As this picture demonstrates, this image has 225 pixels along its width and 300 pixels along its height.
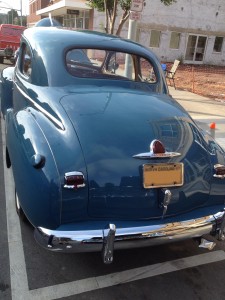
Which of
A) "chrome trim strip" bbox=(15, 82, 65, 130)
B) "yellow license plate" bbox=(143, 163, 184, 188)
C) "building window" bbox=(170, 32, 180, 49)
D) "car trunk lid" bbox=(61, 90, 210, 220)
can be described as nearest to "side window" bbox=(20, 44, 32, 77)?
"chrome trim strip" bbox=(15, 82, 65, 130)

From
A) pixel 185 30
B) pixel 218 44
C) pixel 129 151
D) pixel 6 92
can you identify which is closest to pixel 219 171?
pixel 129 151

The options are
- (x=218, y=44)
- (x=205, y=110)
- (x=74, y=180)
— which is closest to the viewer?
(x=74, y=180)

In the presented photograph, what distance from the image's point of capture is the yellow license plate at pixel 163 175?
255 cm

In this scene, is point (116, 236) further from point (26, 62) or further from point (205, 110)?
point (205, 110)

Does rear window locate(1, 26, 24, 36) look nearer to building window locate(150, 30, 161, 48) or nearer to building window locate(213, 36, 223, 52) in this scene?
building window locate(150, 30, 161, 48)

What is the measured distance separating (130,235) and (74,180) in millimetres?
579

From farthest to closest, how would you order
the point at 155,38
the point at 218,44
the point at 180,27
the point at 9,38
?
1. the point at 218,44
2. the point at 180,27
3. the point at 155,38
4. the point at 9,38

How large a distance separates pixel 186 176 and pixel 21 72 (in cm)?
258

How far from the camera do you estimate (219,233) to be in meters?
2.79

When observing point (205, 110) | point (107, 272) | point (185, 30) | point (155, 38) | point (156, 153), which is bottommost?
point (205, 110)

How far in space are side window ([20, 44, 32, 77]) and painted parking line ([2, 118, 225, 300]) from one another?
166 cm

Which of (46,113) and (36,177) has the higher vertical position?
(46,113)

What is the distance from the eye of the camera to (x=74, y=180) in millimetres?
2387

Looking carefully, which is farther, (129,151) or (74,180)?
(129,151)
